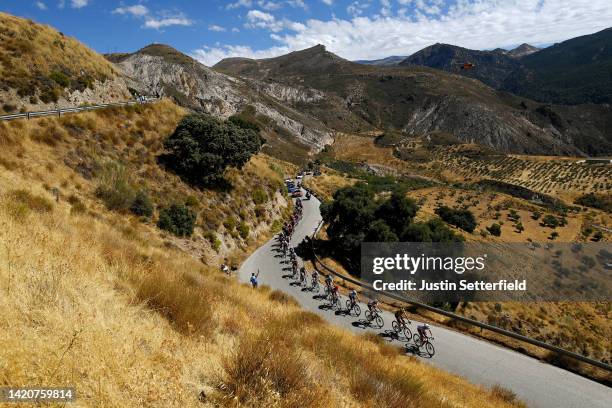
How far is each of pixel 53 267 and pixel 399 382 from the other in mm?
6537

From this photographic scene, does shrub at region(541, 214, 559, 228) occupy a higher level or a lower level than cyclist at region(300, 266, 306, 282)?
higher

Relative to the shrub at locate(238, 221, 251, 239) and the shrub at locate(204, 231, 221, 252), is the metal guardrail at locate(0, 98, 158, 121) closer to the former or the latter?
the shrub at locate(204, 231, 221, 252)

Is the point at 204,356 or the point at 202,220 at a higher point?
the point at 204,356

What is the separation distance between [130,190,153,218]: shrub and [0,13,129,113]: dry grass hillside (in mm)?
12682

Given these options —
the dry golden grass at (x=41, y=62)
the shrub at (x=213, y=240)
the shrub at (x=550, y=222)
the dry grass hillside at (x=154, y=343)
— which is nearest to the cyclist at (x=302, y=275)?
the shrub at (x=213, y=240)

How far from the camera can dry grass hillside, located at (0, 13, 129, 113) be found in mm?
30094

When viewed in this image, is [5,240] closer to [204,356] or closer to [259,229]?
[204,356]

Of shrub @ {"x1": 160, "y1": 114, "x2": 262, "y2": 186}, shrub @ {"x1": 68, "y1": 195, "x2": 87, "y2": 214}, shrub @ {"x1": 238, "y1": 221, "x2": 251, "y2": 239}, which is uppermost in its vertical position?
shrub @ {"x1": 160, "y1": 114, "x2": 262, "y2": 186}

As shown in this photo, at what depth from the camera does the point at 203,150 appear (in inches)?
1401

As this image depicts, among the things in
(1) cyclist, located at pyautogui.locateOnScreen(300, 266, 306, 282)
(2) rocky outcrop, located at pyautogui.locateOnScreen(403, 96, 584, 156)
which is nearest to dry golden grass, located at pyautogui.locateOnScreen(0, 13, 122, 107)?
(1) cyclist, located at pyautogui.locateOnScreen(300, 266, 306, 282)

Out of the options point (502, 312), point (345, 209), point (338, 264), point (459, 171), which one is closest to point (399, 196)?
point (345, 209)

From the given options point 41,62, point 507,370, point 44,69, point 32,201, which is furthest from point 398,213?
point 41,62

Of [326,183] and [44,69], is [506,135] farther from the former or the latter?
[44,69]

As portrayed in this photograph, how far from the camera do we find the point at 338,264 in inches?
1296
